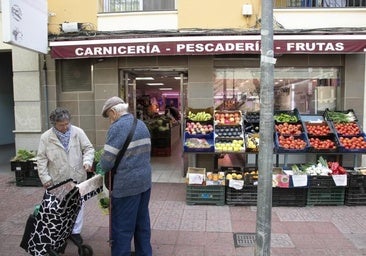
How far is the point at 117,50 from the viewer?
25.2ft

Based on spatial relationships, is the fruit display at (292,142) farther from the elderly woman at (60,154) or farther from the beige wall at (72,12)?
the beige wall at (72,12)

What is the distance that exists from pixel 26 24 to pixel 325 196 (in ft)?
20.3

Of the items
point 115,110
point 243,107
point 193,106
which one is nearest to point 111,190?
point 115,110

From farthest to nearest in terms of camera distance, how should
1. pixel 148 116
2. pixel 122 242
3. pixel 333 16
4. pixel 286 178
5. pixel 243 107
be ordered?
1. pixel 148 116
2. pixel 243 107
3. pixel 333 16
4. pixel 286 178
5. pixel 122 242

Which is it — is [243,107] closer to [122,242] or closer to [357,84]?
[357,84]

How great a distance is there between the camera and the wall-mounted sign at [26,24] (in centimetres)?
630

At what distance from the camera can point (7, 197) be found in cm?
740

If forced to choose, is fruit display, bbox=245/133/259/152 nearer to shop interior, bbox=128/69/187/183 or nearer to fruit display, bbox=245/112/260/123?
fruit display, bbox=245/112/260/123

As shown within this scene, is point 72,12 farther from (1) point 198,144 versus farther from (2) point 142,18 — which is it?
(1) point 198,144

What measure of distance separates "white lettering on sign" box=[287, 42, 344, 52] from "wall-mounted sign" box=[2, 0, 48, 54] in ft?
15.8

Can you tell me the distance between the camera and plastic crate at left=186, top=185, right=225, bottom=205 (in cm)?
680

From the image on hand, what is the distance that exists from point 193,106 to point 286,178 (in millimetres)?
2901

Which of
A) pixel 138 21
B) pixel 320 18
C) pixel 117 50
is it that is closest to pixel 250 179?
pixel 117 50

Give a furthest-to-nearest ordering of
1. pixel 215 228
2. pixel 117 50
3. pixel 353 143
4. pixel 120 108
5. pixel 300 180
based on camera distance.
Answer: pixel 117 50 → pixel 353 143 → pixel 300 180 → pixel 215 228 → pixel 120 108
